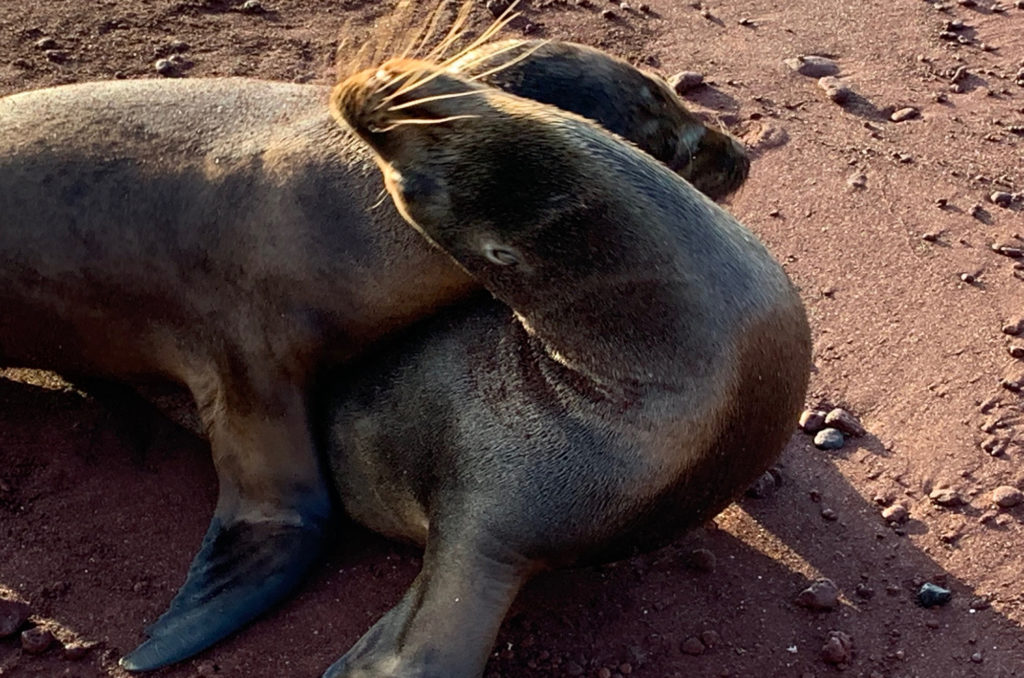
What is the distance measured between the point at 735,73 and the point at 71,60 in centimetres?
319

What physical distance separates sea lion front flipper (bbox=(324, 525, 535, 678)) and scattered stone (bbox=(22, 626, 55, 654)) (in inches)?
32.1

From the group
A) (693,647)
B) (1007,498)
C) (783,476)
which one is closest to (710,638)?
(693,647)

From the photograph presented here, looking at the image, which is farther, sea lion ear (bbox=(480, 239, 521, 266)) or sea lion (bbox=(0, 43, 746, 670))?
sea lion (bbox=(0, 43, 746, 670))

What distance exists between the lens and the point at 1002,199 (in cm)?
604

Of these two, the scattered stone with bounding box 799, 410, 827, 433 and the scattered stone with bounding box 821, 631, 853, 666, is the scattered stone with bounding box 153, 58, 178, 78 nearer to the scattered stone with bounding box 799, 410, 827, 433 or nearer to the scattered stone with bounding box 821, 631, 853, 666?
the scattered stone with bounding box 799, 410, 827, 433

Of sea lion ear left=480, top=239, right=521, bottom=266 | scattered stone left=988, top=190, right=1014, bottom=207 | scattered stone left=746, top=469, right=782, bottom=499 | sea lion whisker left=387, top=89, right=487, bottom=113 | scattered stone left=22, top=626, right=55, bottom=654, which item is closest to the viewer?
sea lion whisker left=387, top=89, right=487, bottom=113

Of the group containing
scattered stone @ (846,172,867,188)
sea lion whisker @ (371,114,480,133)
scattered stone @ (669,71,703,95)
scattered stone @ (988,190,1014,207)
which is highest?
sea lion whisker @ (371,114,480,133)

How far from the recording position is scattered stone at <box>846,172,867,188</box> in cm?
617

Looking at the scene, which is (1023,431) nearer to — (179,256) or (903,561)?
(903,561)

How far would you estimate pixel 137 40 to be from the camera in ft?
21.8

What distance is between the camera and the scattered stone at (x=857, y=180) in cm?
617

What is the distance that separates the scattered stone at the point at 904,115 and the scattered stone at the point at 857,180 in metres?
0.61

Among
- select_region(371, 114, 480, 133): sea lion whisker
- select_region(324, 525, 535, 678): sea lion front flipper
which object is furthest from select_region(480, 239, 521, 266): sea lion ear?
select_region(324, 525, 535, 678): sea lion front flipper

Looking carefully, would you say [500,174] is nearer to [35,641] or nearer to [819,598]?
[819,598]
